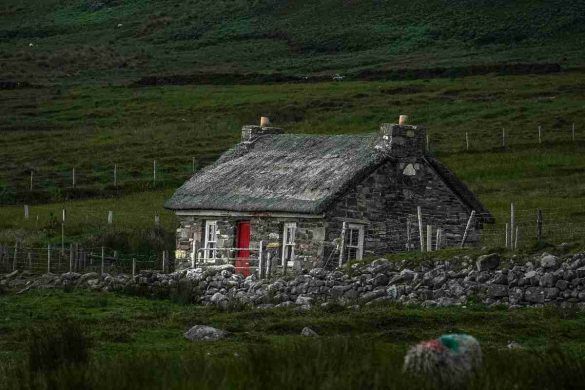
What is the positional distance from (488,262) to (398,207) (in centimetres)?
1100

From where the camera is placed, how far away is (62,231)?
4409 centimetres

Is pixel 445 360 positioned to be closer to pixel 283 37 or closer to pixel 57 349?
pixel 57 349

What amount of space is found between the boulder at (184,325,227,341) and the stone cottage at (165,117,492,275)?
41.3 ft

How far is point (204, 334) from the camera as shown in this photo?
2062 centimetres

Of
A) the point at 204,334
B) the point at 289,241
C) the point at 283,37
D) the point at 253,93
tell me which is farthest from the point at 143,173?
the point at 283,37

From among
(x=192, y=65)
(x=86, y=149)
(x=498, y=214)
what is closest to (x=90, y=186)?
(x=86, y=149)

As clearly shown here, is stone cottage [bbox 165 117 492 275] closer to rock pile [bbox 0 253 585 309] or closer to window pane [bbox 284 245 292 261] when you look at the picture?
window pane [bbox 284 245 292 261]

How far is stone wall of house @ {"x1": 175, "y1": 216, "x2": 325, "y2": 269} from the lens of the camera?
35.1 m

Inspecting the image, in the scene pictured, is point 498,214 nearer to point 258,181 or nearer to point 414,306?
point 258,181

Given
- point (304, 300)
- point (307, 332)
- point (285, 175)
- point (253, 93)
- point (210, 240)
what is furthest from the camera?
point (253, 93)

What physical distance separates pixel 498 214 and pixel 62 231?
1335cm

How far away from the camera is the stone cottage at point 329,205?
35281mm

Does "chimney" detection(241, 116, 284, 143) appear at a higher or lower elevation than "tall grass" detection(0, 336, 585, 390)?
higher

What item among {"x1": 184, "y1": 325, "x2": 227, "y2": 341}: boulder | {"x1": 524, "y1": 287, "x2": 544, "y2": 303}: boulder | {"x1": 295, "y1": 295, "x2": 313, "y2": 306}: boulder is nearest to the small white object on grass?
{"x1": 184, "y1": 325, "x2": 227, "y2": 341}: boulder
